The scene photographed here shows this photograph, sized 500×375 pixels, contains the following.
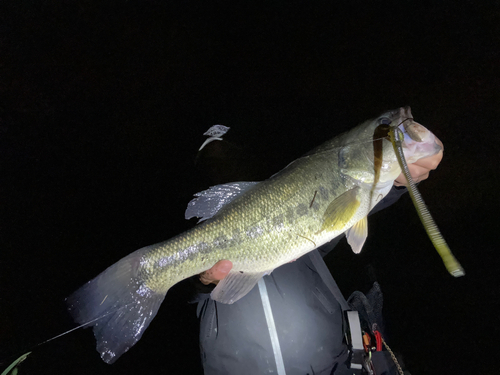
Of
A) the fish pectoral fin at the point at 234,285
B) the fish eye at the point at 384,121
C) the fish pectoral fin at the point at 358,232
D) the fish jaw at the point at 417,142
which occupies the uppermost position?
the fish eye at the point at 384,121

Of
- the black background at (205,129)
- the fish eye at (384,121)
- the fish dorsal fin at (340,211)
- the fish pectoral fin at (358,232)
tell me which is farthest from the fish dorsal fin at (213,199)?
the black background at (205,129)

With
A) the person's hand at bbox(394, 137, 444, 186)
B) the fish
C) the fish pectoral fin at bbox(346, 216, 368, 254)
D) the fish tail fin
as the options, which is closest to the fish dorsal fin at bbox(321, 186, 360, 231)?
the fish

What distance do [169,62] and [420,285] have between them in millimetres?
5003

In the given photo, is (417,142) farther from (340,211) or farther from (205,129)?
(205,129)

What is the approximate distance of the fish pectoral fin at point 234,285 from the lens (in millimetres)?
970

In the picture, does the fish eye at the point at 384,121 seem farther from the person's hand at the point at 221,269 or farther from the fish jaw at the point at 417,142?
the person's hand at the point at 221,269

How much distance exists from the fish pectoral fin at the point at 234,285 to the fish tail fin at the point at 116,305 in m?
0.28

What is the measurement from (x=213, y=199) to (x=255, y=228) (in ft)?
0.89

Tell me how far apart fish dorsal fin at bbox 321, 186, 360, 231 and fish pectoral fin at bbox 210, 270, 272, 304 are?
1.26 feet

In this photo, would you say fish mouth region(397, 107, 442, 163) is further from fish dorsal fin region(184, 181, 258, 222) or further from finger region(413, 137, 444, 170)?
fish dorsal fin region(184, 181, 258, 222)

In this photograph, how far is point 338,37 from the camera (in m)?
3.38

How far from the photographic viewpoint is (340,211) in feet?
3.14

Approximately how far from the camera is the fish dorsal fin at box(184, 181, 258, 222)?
102cm

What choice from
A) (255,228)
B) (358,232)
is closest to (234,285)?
(255,228)
